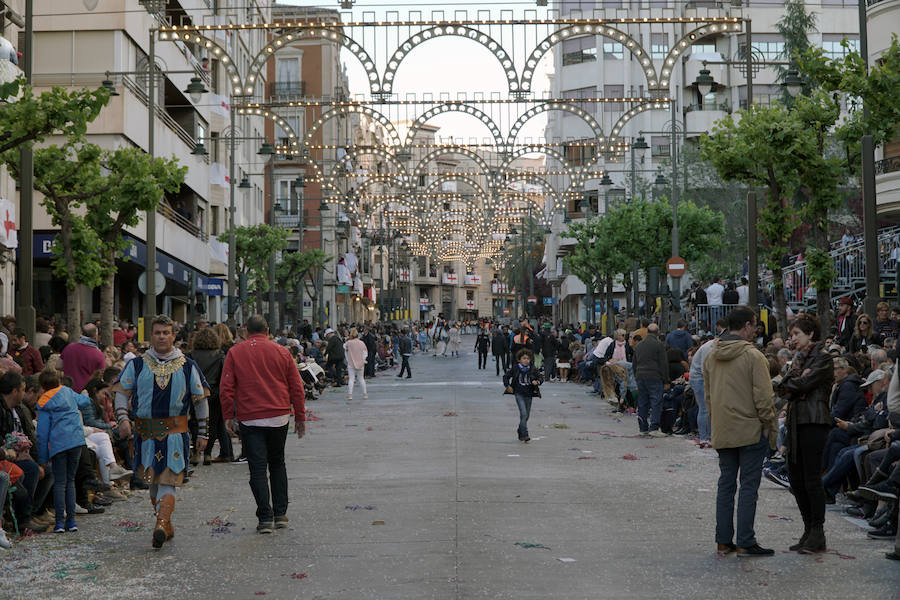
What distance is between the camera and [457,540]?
32.4 ft

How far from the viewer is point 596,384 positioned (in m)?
33.2

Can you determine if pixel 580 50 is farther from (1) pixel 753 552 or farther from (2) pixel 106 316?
(1) pixel 753 552

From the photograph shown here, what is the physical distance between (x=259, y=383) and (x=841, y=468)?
5.52 metres

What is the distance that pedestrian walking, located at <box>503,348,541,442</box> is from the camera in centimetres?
1883

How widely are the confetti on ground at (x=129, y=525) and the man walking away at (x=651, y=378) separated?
10.7 metres

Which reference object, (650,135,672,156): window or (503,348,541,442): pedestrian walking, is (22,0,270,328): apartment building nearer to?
(503,348,541,442): pedestrian walking

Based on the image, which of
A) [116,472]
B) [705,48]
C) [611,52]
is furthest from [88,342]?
[611,52]

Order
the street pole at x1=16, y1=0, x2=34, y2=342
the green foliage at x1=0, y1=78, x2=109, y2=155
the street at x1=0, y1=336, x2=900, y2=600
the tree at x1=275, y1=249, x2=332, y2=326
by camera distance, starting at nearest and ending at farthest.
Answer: the street at x1=0, y1=336, x2=900, y2=600
the green foliage at x1=0, y1=78, x2=109, y2=155
the street pole at x1=16, y1=0, x2=34, y2=342
the tree at x1=275, y1=249, x2=332, y2=326

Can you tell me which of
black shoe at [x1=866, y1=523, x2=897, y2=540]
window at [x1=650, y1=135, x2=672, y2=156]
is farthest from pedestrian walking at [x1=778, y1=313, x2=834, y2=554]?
window at [x1=650, y1=135, x2=672, y2=156]

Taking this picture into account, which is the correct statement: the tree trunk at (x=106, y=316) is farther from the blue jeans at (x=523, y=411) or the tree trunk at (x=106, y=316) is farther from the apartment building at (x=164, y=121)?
the blue jeans at (x=523, y=411)

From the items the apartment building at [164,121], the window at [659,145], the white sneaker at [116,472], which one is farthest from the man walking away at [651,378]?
the window at [659,145]

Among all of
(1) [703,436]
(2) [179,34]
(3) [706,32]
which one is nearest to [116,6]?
(2) [179,34]

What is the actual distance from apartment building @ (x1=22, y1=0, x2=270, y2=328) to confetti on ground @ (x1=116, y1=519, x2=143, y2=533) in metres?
13.0

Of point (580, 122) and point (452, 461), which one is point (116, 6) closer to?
point (452, 461)
